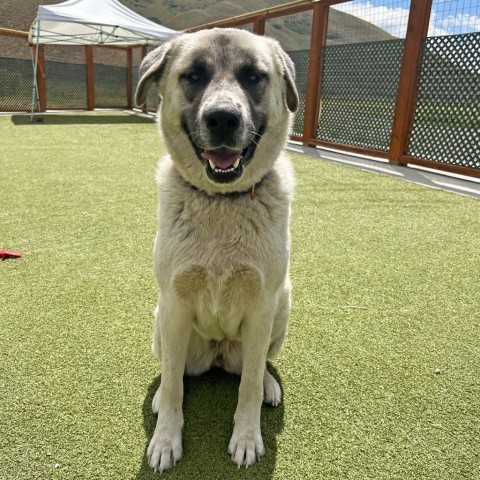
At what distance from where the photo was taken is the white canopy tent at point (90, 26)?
999cm

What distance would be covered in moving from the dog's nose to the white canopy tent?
9.19 metres

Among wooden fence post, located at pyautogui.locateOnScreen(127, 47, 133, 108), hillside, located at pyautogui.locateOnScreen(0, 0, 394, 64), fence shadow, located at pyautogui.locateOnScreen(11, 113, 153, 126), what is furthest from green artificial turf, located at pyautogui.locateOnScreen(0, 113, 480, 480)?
wooden fence post, located at pyautogui.locateOnScreen(127, 47, 133, 108)

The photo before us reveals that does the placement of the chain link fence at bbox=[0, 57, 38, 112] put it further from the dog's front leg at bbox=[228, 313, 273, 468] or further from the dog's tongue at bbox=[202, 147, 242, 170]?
the dog's front leg at bbox=[228, 313, 273, 468]

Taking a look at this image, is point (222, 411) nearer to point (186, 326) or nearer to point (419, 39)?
point (186, 326)

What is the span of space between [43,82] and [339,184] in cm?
1146

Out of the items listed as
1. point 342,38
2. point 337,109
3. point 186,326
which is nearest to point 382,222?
point 186,326

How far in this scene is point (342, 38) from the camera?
7.81 metres

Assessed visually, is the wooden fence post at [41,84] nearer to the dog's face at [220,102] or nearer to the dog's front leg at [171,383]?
the dog's face at [220,102]

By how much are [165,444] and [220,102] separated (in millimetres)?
1181

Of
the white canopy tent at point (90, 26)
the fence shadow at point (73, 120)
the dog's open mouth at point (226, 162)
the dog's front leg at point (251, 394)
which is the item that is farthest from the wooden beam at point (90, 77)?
the dog's front leg at point (251, 394)

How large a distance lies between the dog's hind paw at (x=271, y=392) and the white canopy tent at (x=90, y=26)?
947 centimetres

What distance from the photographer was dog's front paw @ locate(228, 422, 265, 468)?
1.40 m

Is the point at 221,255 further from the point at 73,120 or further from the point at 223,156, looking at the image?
the point at 73,120

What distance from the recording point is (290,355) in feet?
6.46
